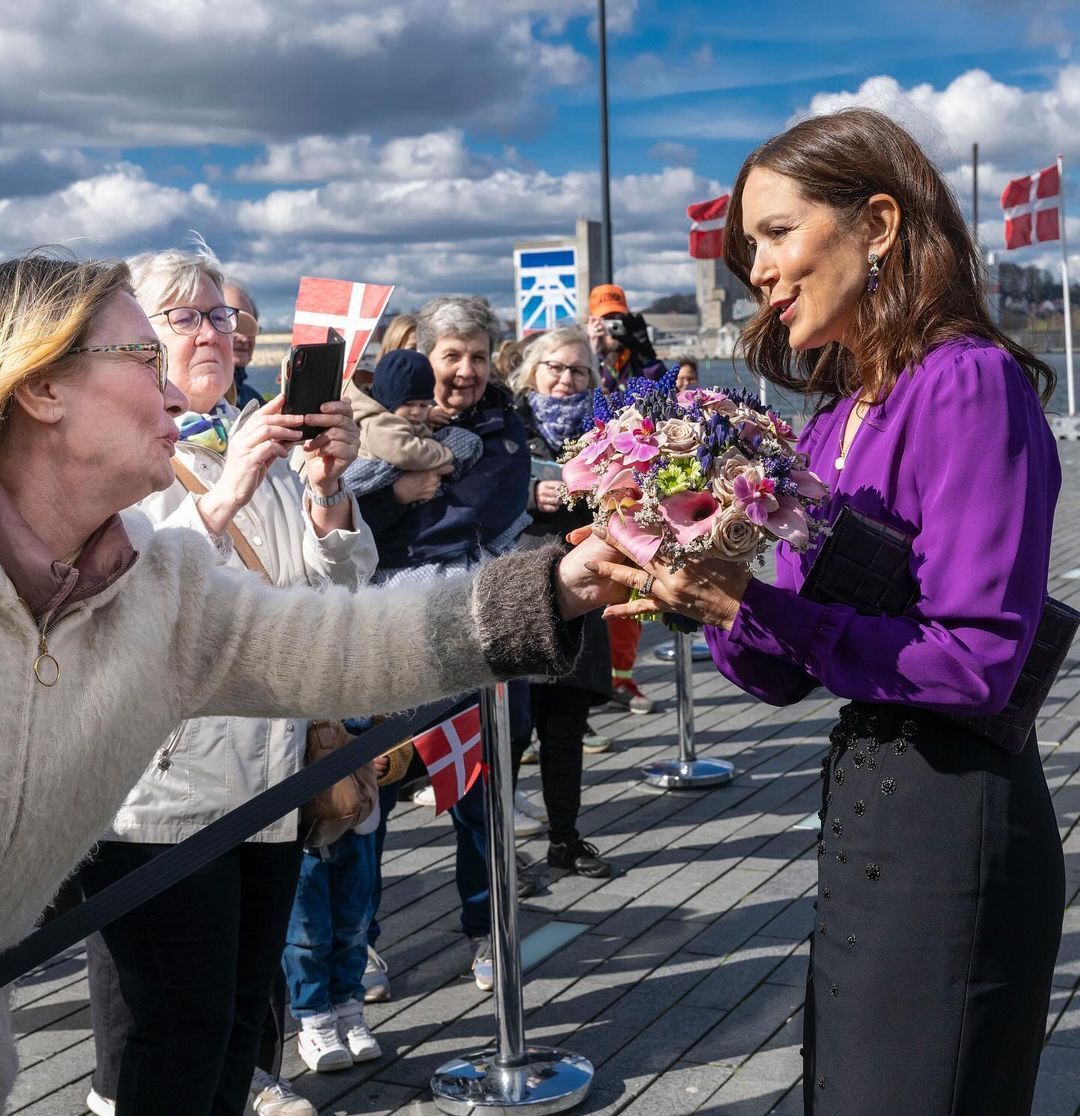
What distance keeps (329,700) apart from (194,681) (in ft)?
0.79

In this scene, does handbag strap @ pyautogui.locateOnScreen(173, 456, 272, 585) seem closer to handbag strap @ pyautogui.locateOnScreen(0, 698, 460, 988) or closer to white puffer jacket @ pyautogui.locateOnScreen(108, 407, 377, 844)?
white puffer jacket @ pyautogui.locateOnScreen(108, 407, 377, 844)

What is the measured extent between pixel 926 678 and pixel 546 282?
1067cm

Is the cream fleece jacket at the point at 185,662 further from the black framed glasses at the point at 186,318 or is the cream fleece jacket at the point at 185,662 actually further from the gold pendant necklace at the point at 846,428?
the black framed glasses at the point at 186,318

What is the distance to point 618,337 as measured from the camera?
8398 millimetres

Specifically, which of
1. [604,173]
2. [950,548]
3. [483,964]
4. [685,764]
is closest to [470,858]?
[483,964]

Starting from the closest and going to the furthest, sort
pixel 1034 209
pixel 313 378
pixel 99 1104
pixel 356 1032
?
pixel 313 378, pixel 99 1104, pixel 356 1032, pixel 1034 209

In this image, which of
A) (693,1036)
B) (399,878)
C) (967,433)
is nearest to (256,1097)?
(693,1036)

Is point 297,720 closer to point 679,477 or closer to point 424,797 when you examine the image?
point 679,477

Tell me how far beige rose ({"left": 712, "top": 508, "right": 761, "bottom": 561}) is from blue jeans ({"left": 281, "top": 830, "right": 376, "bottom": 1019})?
241 centimetres

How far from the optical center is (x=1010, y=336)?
267 cm

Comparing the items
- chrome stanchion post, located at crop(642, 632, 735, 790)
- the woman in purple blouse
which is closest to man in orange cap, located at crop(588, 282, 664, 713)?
chrome stanchion post, located at crop(642, 632, 735, 790)

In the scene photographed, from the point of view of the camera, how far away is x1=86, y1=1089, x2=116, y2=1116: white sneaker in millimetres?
3875

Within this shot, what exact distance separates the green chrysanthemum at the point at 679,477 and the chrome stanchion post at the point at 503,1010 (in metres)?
1.68

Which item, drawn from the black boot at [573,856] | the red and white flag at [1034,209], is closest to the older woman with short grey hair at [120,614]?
the black boot at [573,856]
